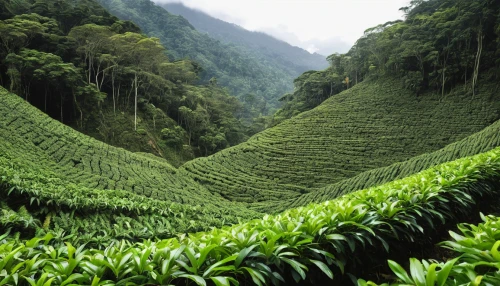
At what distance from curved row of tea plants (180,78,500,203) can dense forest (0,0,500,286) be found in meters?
0.13

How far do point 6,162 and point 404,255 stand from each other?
9.16 metres

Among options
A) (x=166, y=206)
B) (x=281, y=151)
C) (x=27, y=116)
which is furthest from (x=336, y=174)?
(x=27, y=116)

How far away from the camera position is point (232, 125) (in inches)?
1430

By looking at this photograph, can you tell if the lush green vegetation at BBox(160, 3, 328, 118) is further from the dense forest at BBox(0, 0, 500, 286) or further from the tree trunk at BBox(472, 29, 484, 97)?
the tree trunk at BBox(472, 29, 484, 97)

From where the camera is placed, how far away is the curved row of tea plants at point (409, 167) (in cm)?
1034

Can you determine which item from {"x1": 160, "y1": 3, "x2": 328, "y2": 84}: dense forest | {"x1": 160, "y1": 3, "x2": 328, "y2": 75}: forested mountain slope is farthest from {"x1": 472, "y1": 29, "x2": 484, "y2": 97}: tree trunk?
{"x1": 160, "y1": 3, "x2": 328, "y2": 75}: forested mountain slope

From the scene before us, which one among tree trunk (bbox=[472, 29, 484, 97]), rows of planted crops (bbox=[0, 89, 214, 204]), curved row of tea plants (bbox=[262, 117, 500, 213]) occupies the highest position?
tree trunk (bbox=[472, 29, 484, 97])

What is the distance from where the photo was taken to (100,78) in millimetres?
27828

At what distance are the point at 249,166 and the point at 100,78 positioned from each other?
61.1 feet

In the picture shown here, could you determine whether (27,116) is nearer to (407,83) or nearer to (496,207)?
(496,207)

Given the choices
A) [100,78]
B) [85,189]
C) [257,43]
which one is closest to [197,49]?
[100,78]

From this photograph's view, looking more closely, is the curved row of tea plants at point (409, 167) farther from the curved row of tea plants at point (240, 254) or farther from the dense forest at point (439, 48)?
the dense forest at point (439, 48)

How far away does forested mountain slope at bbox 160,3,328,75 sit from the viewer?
11744 centimetres

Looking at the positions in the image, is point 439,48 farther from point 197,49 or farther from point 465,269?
point 197,49
